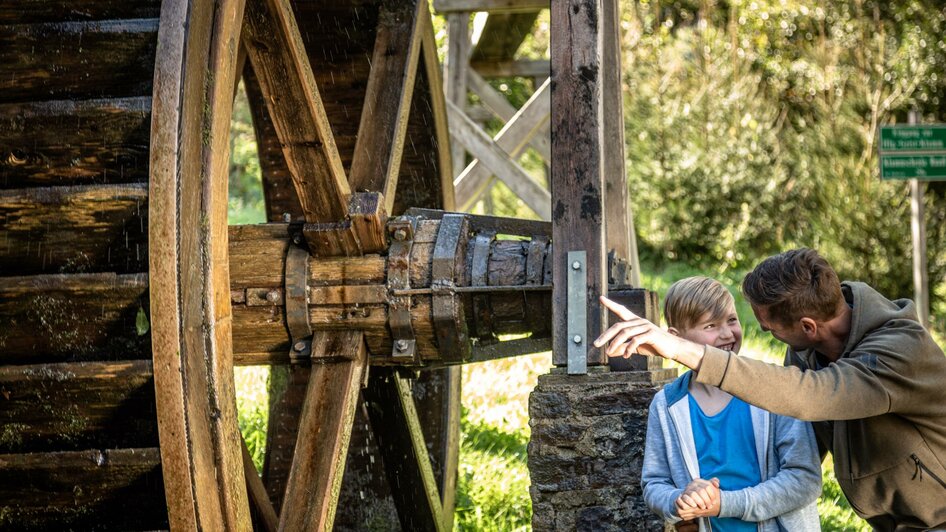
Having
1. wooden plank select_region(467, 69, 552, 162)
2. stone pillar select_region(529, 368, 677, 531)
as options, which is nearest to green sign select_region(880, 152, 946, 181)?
wooden plank select_region(467, 69, 552, 162)

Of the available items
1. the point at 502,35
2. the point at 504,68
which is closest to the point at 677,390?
the point at 502,35

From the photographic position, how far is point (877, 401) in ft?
7.91

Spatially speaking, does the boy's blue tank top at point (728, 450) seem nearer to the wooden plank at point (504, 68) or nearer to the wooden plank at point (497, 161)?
the wooden plank at point (497, 161)

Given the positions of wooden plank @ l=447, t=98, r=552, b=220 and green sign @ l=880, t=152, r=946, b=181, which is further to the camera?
green sign @ l=880, t=152, r=946, b=181

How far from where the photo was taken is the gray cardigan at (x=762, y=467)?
2.58 metres

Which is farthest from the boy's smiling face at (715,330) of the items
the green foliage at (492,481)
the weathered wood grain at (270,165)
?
the weathered wood grain at (270,165)

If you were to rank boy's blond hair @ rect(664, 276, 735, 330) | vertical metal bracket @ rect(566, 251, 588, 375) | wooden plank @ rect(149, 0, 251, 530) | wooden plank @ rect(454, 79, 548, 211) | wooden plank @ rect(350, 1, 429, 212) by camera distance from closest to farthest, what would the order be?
wooden plank @ rect(149, 0, 251, 530) → boy's blond hair @ rect(664, 276, 735, 330) → vertical metal bracket @ rect(566, 251, 588, 375) → wooden plank @ rect(350, 1, 429, 212) → wooden plank @ rect(454, 79, 548, 211)

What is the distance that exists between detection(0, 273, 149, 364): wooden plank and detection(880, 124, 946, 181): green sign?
839cm

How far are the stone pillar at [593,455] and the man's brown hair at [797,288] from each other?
0.84 m

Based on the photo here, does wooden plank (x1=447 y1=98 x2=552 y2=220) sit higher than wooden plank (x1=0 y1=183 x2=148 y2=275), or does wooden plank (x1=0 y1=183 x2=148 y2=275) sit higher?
wooden plank (x1=447 y1=98 x2=552 y2=220)

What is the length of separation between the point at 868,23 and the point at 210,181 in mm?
14219

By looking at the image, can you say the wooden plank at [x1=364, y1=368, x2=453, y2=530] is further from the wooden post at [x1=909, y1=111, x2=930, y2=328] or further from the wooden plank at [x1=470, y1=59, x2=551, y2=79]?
the wooden post at [x1=909, y1=111, x2=930, y2=328]

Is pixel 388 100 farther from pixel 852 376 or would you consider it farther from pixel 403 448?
pixel 852 376

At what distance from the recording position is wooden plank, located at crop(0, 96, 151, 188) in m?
2.57
